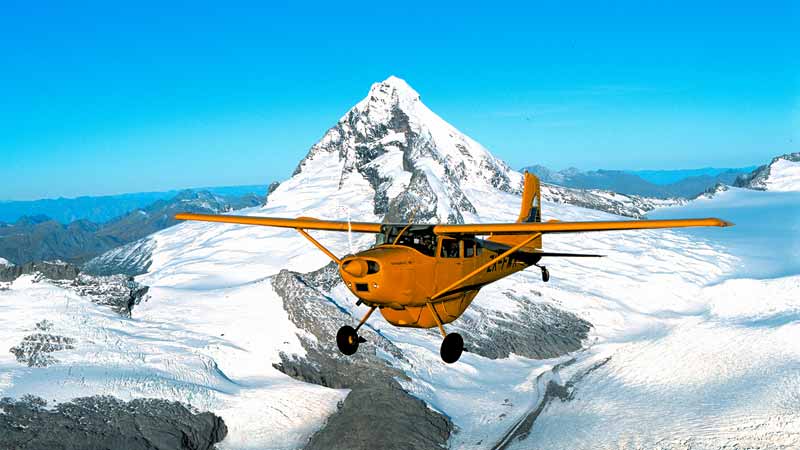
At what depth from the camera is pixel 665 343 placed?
148500 millimetres

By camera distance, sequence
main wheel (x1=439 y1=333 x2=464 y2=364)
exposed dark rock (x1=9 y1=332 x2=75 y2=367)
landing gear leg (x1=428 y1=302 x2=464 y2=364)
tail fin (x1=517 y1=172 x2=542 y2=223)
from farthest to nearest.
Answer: exposed dark rock (x1=9 y1=332 x2=75 y2=367) → tail fin (x1=517 y1=172 x2=542 y2=223) → main wheel (x1=439 y1=333 x2=464 y2=364) → landing gear leg (x1=428 y1=302 x2=464 y2=364)

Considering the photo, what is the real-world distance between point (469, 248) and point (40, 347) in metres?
99.1

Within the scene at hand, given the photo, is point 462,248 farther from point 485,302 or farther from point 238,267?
point 238,267

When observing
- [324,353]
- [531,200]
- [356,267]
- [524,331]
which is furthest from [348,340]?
[524,331]

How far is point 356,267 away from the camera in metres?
19.3

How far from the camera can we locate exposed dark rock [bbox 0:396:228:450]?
78.4 meters

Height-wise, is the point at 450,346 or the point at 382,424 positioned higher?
the point at 450,346

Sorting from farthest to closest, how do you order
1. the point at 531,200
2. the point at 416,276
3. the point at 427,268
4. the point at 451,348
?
the point at 531,200 → the point at 451,348 → the point at 427,268 → the point at 416,276

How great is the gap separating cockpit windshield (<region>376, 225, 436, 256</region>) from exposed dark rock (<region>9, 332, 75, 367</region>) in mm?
94284

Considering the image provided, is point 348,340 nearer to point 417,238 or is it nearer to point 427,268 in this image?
point 427,268

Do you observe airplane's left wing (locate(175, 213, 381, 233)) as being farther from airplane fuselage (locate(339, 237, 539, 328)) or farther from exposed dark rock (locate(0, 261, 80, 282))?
exposed dark rock (locate(0, 261, 80, 282))

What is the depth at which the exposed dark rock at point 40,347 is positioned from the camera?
92.7 m

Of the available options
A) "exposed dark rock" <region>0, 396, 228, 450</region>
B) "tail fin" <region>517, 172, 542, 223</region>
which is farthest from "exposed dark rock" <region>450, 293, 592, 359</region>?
"tail fin" <region>517, 172, 542, 223</region>

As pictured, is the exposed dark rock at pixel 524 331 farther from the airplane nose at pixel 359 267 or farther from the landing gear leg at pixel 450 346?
the airplane nose at pixel 359 267
